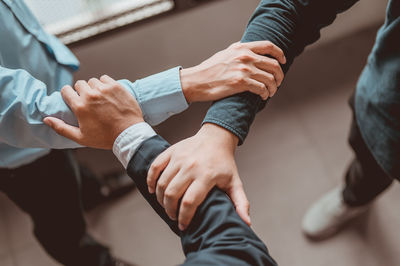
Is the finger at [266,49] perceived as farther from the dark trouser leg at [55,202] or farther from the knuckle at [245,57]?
the dark trouser leg at [55,202]

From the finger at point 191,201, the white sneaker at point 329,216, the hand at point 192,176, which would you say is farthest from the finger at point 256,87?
the white sneaker at point 329,216

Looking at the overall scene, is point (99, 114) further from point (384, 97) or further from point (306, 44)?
point (384, 97)

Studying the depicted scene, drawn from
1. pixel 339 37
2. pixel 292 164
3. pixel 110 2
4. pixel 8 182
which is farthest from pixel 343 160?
pixel 8 182

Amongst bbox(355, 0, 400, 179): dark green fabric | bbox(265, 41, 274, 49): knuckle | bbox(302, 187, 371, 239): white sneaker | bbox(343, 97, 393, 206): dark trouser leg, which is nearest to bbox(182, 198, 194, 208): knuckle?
bbox(265, 41, 274, 49): knuckle

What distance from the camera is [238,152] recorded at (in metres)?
1.54

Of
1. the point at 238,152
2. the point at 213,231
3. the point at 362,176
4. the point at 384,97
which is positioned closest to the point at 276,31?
the point at 384,97

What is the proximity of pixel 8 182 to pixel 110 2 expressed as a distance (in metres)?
0.72

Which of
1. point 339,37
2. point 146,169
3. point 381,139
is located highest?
point 146,169

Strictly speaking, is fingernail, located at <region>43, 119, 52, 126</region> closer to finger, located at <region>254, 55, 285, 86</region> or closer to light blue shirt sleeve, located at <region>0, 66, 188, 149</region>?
light blue shirt sleeve, located at <region>0, 66, 188, 149</region>

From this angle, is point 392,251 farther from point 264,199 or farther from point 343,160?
point 264,199

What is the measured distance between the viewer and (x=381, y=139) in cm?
87

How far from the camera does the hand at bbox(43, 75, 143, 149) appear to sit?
0.65 metres

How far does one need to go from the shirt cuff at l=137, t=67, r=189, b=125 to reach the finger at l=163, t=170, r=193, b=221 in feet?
0.58

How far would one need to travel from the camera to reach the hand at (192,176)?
0.59 m
